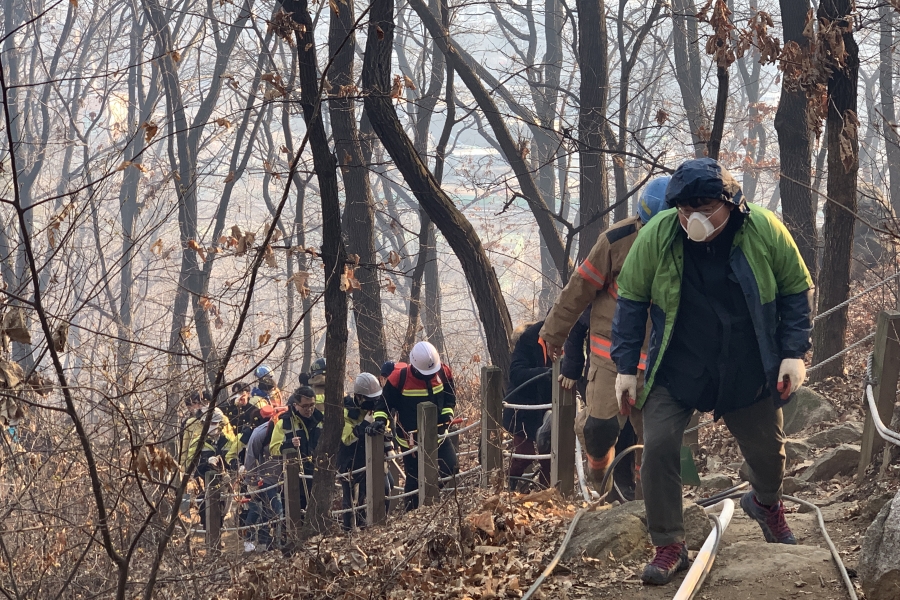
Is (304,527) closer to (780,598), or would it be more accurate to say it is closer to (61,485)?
(61,485)

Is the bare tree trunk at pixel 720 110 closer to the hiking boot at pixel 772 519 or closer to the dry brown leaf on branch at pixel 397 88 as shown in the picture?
the dry brown leaf on branch at pixel 397 88

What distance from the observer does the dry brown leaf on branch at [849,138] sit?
7.55 meters

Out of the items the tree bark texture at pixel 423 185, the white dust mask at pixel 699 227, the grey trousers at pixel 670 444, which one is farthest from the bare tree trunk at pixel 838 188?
the white dust mask at pixel 699 227

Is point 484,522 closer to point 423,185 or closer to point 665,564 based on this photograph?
point 665,564

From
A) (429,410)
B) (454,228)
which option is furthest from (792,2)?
(429,410)

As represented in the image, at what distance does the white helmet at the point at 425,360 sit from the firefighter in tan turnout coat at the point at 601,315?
2.92m

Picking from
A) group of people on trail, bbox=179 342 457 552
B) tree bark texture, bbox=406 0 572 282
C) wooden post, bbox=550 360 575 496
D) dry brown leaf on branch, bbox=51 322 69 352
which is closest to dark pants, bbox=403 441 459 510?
group of people on trail, bbox=179 342 457 552

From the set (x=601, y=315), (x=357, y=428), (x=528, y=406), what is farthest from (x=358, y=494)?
(x=601, y=315)

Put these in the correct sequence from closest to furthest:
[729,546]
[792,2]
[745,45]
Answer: [729,546]
[745,45]
[792,2]

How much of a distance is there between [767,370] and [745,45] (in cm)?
455

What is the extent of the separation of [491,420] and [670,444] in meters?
2.91

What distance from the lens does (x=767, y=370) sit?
12.6 feet

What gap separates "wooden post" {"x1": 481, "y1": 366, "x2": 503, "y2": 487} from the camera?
6.65 meters

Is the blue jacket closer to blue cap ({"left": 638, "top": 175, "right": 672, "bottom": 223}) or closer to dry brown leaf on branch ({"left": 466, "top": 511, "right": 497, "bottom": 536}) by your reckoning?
blue cap ({"left": 638, "top": 175, "right": 672, "bottom": 223})
